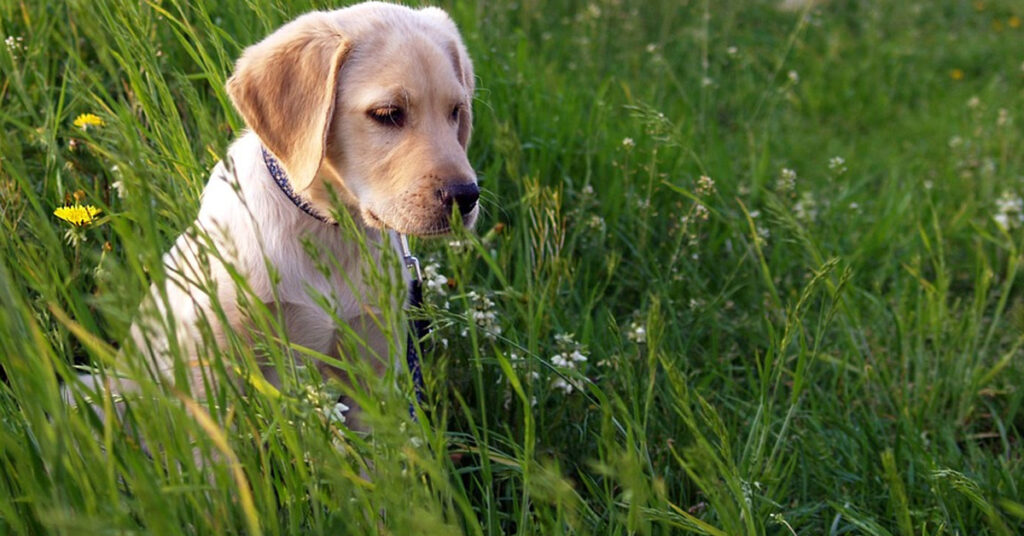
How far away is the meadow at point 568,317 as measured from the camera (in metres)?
1.57

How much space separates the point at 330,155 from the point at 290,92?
0.20 m

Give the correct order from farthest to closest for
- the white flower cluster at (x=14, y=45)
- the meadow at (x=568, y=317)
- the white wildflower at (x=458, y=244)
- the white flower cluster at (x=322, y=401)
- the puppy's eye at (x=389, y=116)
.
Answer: the white flower cluster at (x=14, y=45)
the puppy's eye at (x=389, y=116)
the white wildflower at (x=458, y=244)
the white flower cluster at (x=322, y=401)
the meadow at (x=568, y=317)

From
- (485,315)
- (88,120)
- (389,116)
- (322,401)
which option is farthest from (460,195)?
(88,120)

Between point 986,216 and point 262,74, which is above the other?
point 262,74

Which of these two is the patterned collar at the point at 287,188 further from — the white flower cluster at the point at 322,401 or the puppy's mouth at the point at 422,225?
the white flower cluster at the point at 322,401

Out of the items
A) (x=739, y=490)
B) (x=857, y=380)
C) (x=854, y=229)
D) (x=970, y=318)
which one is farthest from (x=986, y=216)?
(x=739, y=490)

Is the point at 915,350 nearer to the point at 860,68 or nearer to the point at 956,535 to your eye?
the point at 956,535

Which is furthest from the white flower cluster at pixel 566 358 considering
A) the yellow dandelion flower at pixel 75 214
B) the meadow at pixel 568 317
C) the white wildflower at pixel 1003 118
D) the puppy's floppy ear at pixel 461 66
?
the white wildflower at pixel 1003 118

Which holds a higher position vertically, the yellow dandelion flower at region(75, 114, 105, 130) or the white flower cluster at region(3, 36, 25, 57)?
the white flower cluster at region(3, 36, 25, 57)

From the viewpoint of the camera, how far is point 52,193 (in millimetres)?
2838

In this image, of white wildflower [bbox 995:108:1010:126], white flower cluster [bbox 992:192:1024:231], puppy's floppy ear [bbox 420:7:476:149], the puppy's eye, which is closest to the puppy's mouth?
the puppy's eye

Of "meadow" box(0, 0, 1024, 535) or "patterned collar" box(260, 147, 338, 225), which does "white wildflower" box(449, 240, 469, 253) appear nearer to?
"meadow" box(0, 0, 1024, 535)

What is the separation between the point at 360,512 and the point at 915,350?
2.33 metres

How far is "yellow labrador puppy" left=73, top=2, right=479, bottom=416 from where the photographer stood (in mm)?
2381
